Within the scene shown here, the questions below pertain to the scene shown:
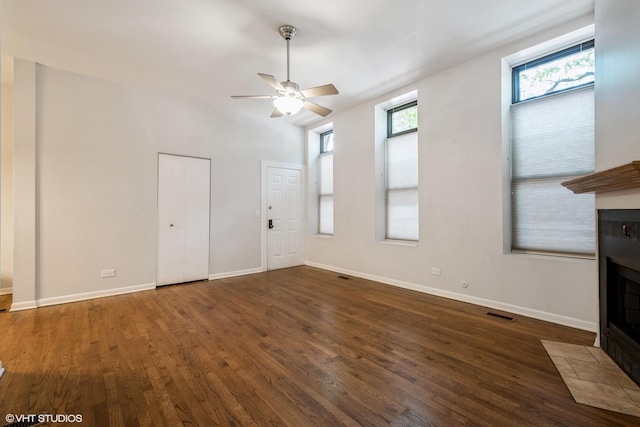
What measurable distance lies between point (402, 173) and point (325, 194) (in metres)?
2.07

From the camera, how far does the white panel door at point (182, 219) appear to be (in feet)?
→ 15.0

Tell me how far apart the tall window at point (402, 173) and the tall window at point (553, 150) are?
140 centimetres

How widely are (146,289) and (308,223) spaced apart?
3316 millimetres

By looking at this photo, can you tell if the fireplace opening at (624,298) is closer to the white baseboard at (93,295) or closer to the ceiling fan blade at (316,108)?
the ceiling fan blade at (316,108)

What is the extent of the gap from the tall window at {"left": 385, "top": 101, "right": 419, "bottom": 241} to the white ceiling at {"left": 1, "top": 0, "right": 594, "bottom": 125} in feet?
2.24

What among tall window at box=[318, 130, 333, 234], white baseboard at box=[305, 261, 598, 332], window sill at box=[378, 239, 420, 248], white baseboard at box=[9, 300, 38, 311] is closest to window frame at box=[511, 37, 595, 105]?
window sill at box=[378, 239, 420, 248]

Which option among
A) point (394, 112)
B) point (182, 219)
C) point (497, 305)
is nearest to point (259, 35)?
point (394, 112)

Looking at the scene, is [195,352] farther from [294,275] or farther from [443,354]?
[294,275]

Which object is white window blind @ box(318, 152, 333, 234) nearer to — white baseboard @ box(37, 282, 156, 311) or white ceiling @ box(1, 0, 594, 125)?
white ceiling @ box(1, 0, 594, 125)

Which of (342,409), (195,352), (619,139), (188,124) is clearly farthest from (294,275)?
(619,139)

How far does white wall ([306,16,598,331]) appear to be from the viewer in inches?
115

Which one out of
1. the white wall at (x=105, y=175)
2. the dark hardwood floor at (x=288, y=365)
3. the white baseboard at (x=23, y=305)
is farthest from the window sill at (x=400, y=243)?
the white baseboard at (x=23, y=305)

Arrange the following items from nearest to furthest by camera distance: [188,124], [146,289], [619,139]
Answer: [619,139] → [146,289] → [188,124]

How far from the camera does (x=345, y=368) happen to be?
212cm
